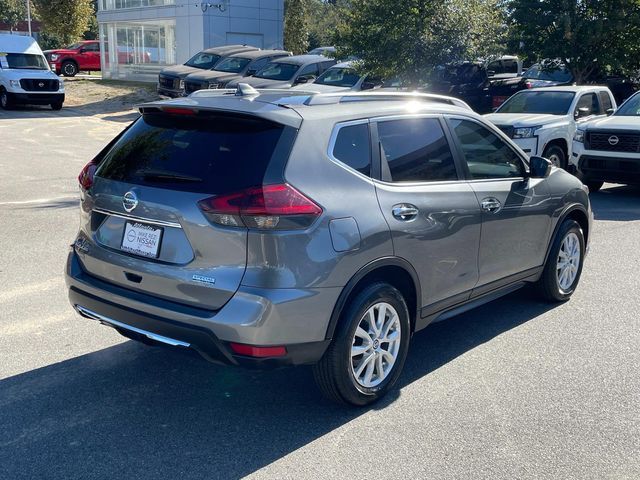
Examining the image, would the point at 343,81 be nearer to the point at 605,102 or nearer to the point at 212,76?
the point at 212,76

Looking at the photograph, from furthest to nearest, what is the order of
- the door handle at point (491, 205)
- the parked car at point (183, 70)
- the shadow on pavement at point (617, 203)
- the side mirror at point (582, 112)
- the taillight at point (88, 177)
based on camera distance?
the parked car at point (183, 70), the side mirror at point (582, 112), the shadow on pavement at point (617, 203), the door handle at point (491, 205), the taillight at point (88, 177)

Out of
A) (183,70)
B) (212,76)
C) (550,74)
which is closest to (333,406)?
(212,76)

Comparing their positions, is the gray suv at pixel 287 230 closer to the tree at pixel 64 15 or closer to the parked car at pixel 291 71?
the parked car at pixel 291 71

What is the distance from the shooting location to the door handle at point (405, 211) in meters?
4.32

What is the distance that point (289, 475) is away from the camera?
360 centimetres

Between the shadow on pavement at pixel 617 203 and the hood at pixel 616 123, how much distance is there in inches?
45.8

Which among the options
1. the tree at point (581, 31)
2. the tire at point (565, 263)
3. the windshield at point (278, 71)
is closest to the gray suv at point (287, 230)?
the tire at point (565, 263)

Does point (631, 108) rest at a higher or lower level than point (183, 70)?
higher

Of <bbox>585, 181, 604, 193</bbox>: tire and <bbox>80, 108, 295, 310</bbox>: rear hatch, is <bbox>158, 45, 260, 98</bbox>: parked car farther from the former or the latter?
<bbox>80, 108, 295, 310</bbox>: rear hatch

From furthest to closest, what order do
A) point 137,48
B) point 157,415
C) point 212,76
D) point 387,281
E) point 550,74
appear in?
point 137,48, point 212,76, point 550,74, point 387,281, point 157,415

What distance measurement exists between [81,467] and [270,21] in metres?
31.5

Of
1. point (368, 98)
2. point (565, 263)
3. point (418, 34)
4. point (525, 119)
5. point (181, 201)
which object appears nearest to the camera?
point (181, 201)

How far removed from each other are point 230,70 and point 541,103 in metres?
11.9

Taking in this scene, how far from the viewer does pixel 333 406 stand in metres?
4.38
